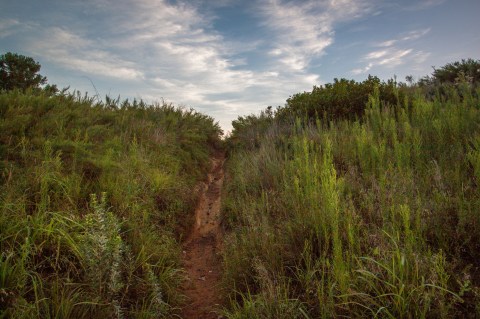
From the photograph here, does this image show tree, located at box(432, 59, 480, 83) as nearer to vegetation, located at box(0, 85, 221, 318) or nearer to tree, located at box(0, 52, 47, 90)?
vegetation, located at box(0, 85, 221, 318)

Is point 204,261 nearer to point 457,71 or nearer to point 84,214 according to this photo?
point 84,214

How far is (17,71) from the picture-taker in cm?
1383

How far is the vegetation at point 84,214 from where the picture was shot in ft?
9.21

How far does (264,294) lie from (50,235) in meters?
2.38

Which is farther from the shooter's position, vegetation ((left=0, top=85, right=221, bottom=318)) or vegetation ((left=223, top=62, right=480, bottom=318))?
vegetation ((left=0, top=85, right=221, bottom=318))

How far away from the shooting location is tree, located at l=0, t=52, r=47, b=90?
Result: 1322 cm

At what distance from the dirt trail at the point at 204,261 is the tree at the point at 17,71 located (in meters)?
10.8

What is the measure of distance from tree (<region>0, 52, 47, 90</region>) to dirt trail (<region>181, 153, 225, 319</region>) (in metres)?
Result: 10.8

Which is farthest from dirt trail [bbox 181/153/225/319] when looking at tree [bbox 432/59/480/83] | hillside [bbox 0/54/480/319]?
tree [bbox 432/59/480/83]

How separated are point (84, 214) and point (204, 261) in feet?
6.74

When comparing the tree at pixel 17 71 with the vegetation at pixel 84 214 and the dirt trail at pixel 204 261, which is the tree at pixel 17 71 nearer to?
the vegetation at pixel 84 214

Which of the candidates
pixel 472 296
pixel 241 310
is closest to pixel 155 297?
pixel 241 310

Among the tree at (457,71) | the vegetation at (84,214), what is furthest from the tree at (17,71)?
the tree at (457,71)

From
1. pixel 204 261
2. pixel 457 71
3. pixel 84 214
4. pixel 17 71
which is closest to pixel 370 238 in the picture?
pixel 204 261
